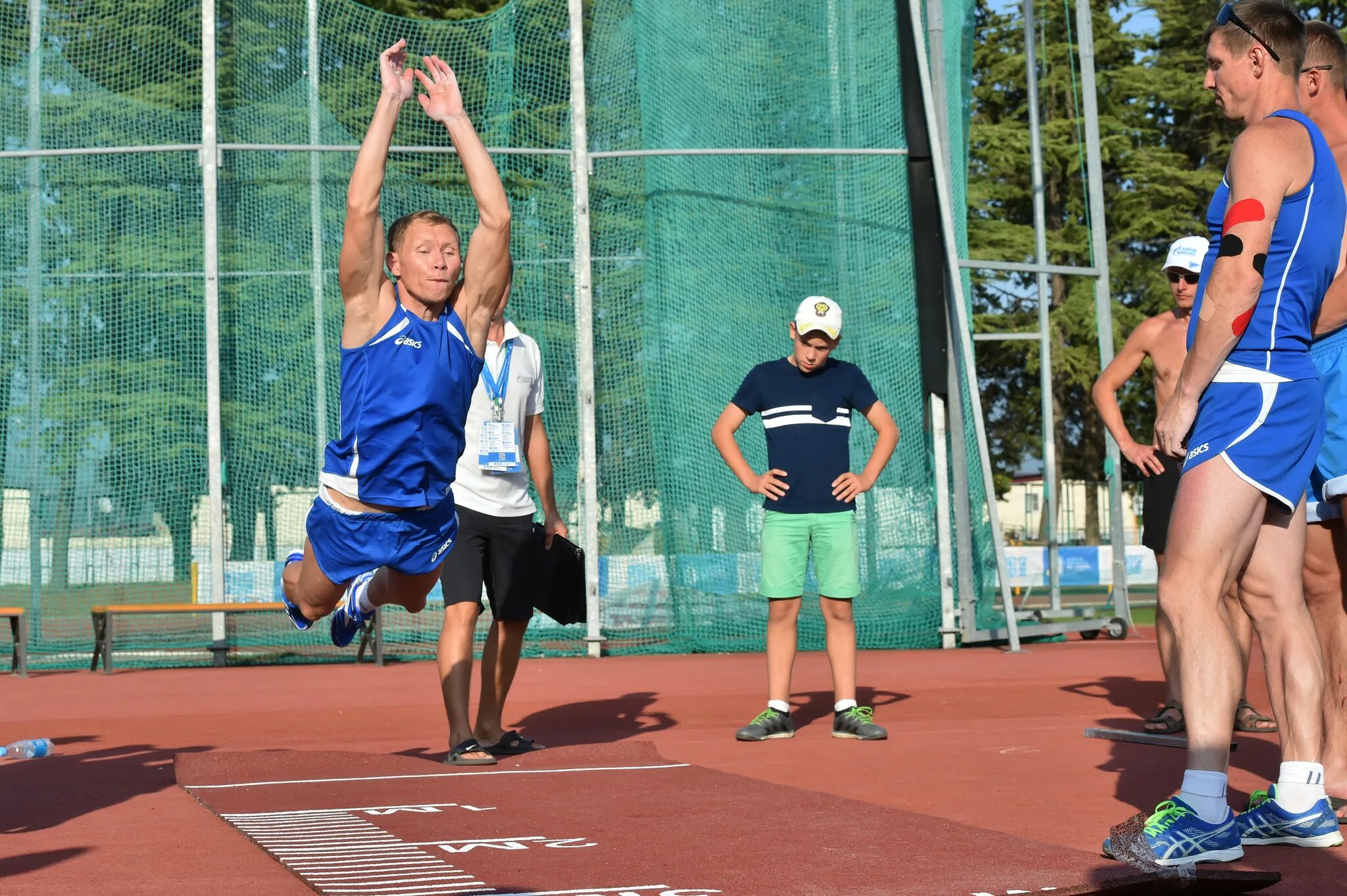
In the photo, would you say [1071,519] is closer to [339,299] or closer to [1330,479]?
[339,299]

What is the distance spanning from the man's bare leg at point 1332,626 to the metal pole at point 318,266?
8.87 metres

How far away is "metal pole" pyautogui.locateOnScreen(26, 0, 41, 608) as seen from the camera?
11836 millimetres

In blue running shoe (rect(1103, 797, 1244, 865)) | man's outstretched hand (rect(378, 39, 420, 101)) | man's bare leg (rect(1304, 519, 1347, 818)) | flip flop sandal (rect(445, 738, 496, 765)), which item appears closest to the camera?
blue running shoe (rect(1103, 797, 1244, 865))

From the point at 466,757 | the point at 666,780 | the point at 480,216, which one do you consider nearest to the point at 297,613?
the point at 466,757

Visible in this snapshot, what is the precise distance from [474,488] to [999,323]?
23.5 m

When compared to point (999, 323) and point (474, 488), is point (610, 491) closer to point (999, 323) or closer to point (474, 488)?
point (474, 488)

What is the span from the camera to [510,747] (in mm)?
6566

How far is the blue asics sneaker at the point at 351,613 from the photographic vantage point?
5672 mm

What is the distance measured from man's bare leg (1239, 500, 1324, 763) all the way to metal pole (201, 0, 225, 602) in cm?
894

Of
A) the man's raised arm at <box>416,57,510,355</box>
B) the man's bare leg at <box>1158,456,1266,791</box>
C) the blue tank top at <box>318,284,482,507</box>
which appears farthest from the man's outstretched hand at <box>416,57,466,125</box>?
the man's bare leg at <box>1158,456,1266,791</box>

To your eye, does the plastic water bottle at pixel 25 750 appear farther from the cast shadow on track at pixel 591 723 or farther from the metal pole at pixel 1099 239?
the metal pole at pixel 1099 239

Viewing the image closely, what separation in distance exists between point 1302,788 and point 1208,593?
0.66m

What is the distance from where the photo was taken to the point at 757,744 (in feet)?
22.5

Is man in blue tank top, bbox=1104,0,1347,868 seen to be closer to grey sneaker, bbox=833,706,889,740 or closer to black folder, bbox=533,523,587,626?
grey sneaker, bbox=833,706,889,740
